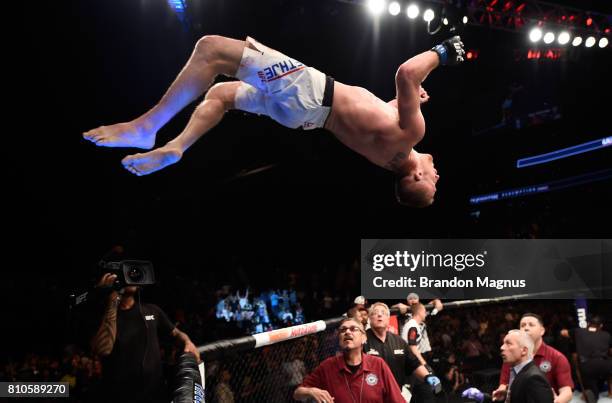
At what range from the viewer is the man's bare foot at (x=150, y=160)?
7.42 ft

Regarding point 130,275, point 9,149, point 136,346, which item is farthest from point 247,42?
point 9,149

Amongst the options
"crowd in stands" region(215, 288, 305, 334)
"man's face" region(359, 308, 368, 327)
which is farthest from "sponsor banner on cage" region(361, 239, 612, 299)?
"man's face" region(359, 308, 368, 327)

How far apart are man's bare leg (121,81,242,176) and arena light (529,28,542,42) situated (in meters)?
5.50

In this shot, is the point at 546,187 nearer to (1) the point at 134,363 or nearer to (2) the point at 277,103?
(2) the point at 277,103

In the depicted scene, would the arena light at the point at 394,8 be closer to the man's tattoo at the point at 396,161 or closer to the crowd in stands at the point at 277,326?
the crowd in stands at the point at 277,326

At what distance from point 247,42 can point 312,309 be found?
6.46m

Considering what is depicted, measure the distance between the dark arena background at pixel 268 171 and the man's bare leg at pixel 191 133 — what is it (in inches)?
19.0

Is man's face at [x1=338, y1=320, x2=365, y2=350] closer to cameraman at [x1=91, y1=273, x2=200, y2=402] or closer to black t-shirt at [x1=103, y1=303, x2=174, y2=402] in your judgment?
cameraman at [x1=91, y1=273, x2=200, y2=402]

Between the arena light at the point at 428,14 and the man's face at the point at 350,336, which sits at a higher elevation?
the arena light at the point at 428,14

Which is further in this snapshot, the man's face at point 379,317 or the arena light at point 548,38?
the arena light at point 548,38

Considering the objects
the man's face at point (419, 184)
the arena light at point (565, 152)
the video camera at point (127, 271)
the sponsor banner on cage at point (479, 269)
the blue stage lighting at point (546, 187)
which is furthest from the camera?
the blue stage lighting at point (546, 187)

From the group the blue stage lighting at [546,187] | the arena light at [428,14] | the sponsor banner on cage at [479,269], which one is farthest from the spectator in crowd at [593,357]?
the blue stage lighting at [546,187]

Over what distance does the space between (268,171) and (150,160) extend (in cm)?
685

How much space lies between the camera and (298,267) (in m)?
9.59
